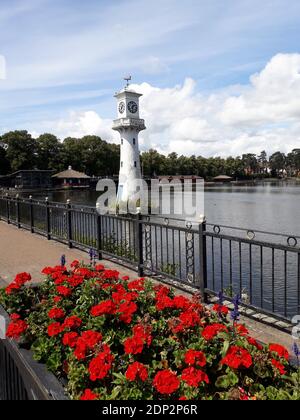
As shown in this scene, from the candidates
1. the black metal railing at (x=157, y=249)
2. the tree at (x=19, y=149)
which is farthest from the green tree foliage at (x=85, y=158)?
the black metal railing at (x=157, y=249)

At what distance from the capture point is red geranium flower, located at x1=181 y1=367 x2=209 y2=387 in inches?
89.7

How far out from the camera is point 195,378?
2.29 metres

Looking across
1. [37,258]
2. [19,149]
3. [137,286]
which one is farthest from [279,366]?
[19,149]

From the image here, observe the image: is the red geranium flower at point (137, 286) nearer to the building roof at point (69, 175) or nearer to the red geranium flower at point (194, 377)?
the red geranium flower at point (194, 377)

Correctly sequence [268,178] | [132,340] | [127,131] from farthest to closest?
[268,178]
[127,131]
[132,340]

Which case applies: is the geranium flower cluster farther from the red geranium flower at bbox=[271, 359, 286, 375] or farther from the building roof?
the building roof

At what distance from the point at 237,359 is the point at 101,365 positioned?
845mm

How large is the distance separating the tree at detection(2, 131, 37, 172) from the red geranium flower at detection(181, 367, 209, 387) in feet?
282

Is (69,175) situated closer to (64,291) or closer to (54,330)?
(64,291)

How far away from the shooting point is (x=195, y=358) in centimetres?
249

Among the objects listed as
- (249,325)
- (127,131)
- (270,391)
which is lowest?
(249,325)

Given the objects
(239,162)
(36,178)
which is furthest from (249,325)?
(239,162)

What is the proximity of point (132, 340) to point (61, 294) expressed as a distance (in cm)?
156
